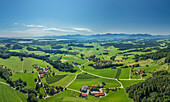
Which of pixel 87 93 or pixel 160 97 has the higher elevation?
pixel 160 97

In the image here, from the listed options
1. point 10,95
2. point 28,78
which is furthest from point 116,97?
point 28,78

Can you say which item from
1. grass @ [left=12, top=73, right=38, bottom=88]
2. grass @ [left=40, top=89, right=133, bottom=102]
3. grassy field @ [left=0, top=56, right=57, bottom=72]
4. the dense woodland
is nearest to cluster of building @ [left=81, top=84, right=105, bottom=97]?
grass @ [left=40, top=89, right=133, bottom=102]

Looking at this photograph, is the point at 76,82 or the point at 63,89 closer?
the point at 63,89

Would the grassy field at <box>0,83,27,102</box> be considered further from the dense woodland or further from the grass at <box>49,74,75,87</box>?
the dense woodland

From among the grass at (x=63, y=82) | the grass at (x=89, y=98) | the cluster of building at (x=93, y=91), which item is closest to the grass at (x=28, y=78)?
the grass at (x=63, y=82)

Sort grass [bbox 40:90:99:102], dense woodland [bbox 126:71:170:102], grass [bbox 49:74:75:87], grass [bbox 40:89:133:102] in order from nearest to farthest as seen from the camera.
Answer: dense woodland [bbox 126:71:170:102] < grass [bbox 40:89:133:102] < grass [bbox 40:90:99:102] < grass [bbox 49:74:75:87]

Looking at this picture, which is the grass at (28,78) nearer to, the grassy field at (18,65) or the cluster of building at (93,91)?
the grassy field at (18,65)

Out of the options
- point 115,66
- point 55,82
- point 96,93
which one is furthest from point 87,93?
point 115,66

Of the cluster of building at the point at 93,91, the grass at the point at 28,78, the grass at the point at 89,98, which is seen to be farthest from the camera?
the grass at the point at 28,78

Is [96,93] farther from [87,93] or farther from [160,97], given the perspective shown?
[160,97]
